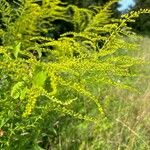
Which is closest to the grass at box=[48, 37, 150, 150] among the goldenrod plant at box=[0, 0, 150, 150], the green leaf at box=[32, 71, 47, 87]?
the goldenrod plant at box=[0, 0, 150, 150]

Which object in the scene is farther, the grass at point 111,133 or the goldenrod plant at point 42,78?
the grass at point 111,133

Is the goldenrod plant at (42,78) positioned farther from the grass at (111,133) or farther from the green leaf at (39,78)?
the grass at (111,133)

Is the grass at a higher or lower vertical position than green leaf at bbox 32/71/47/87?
lower

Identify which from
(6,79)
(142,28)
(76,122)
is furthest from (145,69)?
(142,28)

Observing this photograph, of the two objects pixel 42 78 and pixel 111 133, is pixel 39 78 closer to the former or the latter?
pixel 42 78

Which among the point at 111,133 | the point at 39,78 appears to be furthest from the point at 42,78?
the point at 111,133

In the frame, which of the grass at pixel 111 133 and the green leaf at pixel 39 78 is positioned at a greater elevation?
the green leaf at pixel 39 78

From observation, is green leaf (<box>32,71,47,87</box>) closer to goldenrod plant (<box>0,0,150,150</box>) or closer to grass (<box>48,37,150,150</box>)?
goldenrod plant (<box>0,0,150,150</box>)

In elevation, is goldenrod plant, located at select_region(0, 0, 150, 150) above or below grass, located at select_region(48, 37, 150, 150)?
above

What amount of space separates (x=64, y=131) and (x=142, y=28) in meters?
33.9

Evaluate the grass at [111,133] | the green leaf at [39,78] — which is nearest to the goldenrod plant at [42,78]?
the green leaf at [39,78]

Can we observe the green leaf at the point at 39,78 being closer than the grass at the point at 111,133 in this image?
Yes

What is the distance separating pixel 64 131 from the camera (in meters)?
4.09

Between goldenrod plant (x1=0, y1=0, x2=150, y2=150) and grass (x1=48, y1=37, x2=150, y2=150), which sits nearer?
goldenrod plant (x1=0, y1=0, x2=150, y2=150)
